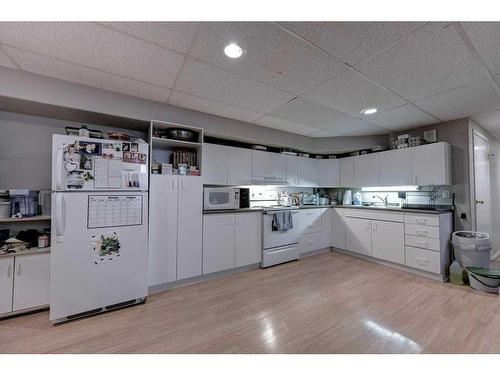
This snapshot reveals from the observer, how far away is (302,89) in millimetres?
2299

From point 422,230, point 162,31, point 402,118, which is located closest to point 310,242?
point 422,230

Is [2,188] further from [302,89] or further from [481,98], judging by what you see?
[481,98]

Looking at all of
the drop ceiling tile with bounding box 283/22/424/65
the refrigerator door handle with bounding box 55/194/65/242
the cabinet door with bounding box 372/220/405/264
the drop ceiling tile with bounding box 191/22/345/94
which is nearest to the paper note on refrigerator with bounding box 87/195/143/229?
the refrigerator door handle with bounding box 55/194/65/242

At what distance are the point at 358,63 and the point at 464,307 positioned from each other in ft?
8.58

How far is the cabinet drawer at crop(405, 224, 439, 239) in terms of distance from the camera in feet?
9.35

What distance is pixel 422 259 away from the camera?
2939 mm

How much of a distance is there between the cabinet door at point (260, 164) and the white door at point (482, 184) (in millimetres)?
3125

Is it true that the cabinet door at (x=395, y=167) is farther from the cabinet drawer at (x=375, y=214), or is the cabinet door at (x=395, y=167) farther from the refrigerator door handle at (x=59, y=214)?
the refrigerator door handle at (x=59, y=214)

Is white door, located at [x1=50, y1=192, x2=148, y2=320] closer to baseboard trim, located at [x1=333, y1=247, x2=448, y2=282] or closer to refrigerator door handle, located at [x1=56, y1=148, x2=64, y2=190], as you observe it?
refrigerator door handle, located at [x1=56, y1=148, x2=64, y2=190]

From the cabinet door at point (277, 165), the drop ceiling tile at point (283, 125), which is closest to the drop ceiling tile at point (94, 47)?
the drop ceiling tile at point (283, 125)

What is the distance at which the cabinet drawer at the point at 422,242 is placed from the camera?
9.33 ft

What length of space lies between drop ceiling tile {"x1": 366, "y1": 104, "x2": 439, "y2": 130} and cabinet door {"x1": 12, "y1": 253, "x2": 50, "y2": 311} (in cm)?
433
